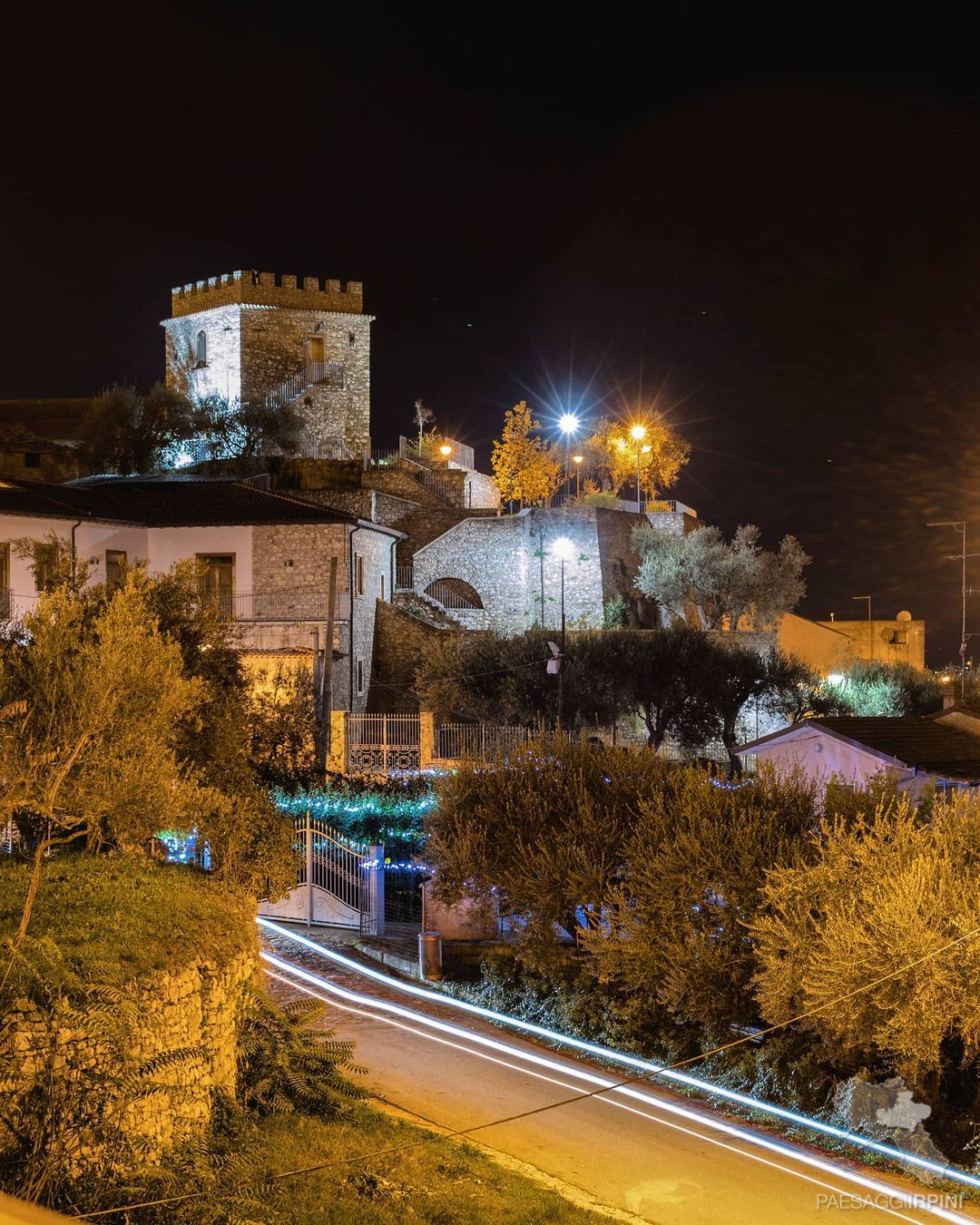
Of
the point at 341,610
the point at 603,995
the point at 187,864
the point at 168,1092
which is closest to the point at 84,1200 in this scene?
the point at 168,1092

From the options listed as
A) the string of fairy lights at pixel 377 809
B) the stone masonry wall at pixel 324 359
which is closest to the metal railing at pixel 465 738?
the string of fairy lights at pixel 377 809

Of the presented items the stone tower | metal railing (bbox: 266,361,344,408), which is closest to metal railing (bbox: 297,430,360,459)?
the stone tower

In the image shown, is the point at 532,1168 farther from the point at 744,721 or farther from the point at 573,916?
the point at 744,721

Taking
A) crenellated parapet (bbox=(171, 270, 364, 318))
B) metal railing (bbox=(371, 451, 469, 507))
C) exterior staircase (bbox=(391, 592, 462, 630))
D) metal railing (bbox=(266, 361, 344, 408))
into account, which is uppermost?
crenellated parapet (bbox=(171, 270, 364, 318))

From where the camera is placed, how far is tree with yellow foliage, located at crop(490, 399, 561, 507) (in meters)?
58.9

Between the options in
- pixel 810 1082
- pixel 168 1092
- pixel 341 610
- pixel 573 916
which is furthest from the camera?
pixel 341 610

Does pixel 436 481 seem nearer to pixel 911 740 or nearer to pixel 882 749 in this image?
pixel 911 740

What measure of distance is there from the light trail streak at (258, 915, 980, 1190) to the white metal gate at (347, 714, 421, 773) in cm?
890

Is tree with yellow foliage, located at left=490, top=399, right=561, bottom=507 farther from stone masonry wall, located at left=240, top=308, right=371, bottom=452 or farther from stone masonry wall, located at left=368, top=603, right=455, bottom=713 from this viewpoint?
stone masonry wall, located at left=368, top=603, right=455, bottom=713

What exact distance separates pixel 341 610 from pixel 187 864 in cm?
2024

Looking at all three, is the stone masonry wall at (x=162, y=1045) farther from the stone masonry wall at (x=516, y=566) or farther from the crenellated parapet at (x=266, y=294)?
the crenellated parapet at (x=266, y=294)

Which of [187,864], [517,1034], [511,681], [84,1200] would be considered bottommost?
[517,1034]

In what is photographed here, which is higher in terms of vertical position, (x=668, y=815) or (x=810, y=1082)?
(x=668, y=815)

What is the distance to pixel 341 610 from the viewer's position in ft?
107
